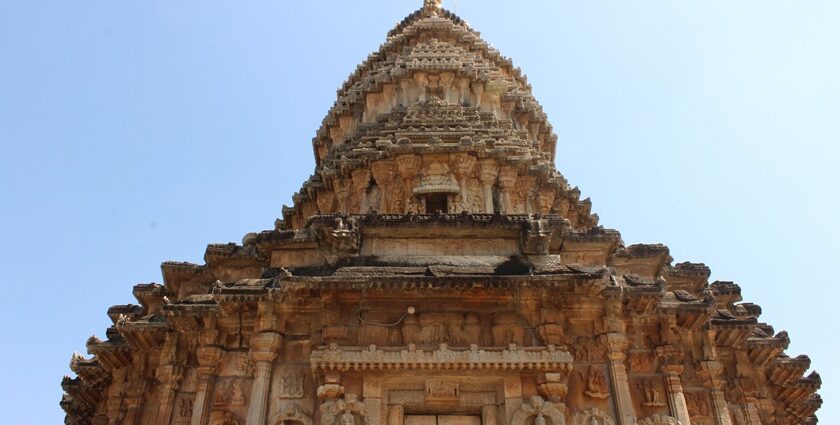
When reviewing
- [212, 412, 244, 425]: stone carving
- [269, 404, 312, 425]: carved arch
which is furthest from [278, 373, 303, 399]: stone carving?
[212, 412, 244, 425]: stone carving

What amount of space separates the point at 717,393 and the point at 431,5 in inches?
810

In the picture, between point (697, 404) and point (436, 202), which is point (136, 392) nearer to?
point (436, 202)

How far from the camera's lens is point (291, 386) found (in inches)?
439

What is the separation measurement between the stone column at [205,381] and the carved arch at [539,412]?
5.24 metres

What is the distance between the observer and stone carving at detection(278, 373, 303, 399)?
11047 mm

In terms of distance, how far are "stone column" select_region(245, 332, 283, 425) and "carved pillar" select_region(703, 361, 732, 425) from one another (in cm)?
794

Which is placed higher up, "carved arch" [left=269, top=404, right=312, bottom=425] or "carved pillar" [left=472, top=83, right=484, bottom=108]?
"carved pillar" [left=472, top=83, right=484, bottom=108]

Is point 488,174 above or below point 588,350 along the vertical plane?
above

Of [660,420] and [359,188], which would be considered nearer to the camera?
[660,420]

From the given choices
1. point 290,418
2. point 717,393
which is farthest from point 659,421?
Result: point 290,418

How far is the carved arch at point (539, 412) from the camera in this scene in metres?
10.5

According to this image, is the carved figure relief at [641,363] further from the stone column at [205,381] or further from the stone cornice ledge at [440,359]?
the stone column at [205,381]

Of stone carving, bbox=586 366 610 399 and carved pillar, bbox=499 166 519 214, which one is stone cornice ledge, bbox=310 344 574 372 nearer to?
stone carving, bbox=586 366 610 399

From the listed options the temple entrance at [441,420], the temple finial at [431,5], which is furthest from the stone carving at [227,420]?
the temple finial at [431,5]
